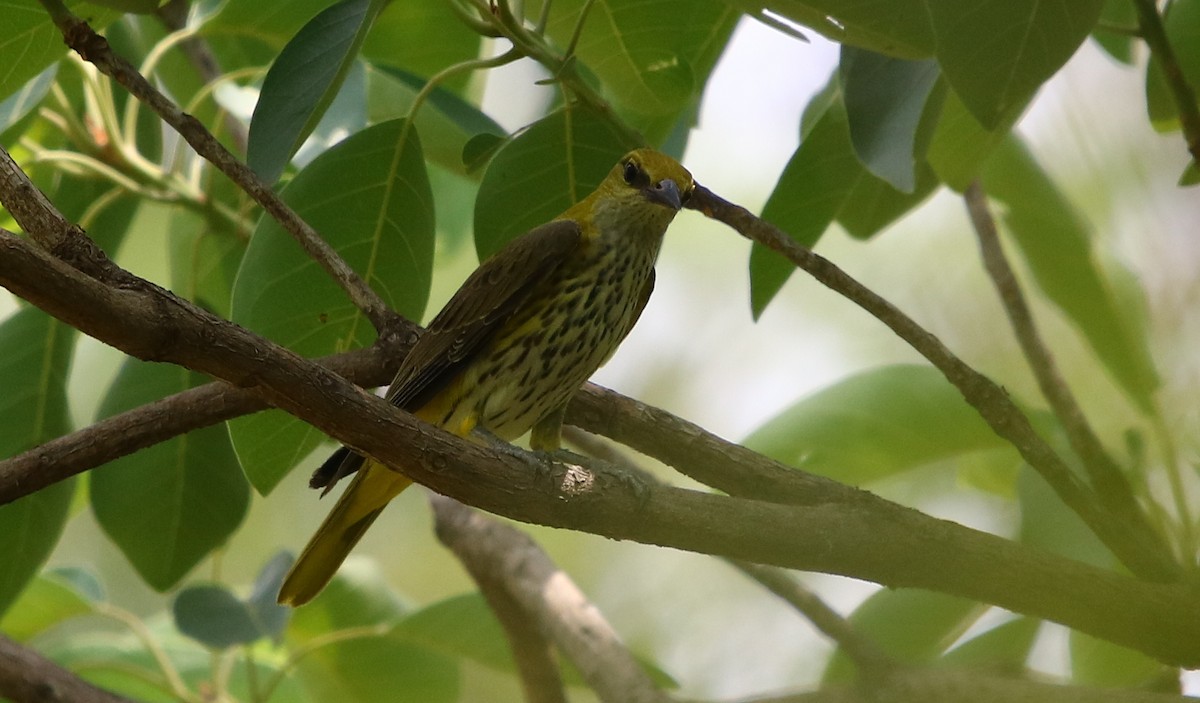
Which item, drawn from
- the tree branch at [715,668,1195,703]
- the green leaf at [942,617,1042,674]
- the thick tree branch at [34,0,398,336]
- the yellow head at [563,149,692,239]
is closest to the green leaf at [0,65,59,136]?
the thick tree branch at [34,0,398,336]

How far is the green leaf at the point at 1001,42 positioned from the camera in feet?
6.88

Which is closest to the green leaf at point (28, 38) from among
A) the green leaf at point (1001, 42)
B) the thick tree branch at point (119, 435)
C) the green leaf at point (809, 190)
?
the thick tree branch at point (119, 435)

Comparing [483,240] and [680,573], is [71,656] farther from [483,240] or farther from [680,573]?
[680,573]

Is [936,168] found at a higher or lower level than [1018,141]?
lower

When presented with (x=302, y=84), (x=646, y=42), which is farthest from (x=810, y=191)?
(x=302, y=84)

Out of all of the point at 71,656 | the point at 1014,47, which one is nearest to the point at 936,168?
the point at 1014,47

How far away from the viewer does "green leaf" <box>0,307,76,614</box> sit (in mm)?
3068

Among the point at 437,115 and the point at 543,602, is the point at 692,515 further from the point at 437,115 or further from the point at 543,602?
the point at 437,115

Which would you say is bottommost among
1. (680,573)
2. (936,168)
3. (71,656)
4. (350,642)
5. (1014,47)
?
(71,656)

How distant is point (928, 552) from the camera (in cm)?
218

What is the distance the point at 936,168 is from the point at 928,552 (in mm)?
1062

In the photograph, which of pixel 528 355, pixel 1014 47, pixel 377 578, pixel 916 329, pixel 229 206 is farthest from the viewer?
pixel 377 578

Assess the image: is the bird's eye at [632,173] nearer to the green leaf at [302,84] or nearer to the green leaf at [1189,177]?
the green leaf at [302,84]

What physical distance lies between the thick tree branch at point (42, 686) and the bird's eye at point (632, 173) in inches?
66.5
